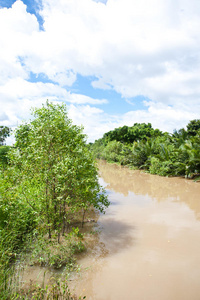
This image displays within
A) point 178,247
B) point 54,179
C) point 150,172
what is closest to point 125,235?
point 178,247

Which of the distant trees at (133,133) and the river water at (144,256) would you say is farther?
the distant trees at (133,133)

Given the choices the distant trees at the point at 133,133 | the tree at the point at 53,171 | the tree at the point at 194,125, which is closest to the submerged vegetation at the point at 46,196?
the tree at the point at 53,171

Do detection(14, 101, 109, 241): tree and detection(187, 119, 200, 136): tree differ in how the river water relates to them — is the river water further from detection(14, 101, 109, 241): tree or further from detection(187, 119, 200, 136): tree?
detection(187, 119, 200, 136): tree

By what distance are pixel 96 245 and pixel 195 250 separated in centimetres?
209

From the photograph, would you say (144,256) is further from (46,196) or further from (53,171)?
(53,171)

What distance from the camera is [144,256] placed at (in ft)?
15.4

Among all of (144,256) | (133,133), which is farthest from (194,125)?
(144,256)

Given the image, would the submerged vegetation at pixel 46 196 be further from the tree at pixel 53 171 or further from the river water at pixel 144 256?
the river water at pixel 144 256

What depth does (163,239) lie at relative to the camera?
5.54m

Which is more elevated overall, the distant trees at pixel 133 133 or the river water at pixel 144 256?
the distant trees at pixel 133 133

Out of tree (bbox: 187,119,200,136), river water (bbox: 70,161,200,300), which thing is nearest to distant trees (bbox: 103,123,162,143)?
tree (bbox: 187,119,200,136)

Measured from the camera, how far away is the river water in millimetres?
3594

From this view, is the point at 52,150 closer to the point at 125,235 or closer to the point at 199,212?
the point at 125,235

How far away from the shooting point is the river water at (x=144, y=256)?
3594 mm
